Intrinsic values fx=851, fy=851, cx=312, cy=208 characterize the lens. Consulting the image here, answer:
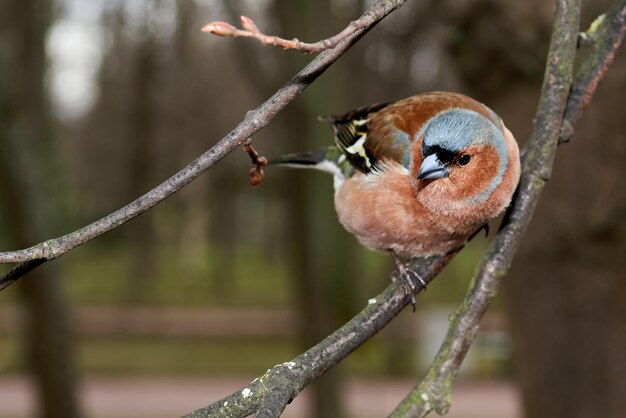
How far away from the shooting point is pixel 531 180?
2.46m

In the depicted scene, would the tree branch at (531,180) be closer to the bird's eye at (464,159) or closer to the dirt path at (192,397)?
the bird's eye at (464,159)

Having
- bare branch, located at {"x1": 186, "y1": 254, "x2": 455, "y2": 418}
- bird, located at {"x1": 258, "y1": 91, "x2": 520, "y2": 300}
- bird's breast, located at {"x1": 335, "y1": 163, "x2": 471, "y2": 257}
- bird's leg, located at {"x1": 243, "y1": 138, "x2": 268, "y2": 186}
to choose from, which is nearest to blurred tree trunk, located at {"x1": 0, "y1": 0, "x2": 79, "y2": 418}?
bird, located at {"x1": 258, "y1": 91, "x2": 520, "y2": 300}

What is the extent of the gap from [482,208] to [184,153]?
24428mm

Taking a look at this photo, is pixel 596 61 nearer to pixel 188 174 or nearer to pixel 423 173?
pixel 423 173

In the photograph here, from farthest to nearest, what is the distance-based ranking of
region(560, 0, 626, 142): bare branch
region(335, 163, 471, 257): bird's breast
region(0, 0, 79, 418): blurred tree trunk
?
region(0, 0, 79, 418): blurred tree trunk < region(335, 163, 471, 257): bird's breast < region(560, 0, 626, 142): bare branch

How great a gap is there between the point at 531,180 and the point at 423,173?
383 millimetres

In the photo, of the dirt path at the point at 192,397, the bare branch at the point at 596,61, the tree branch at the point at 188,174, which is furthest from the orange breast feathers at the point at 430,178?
the dirt path at the point at 192,397

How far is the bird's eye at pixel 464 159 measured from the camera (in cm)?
271

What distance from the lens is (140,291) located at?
24.8 metres

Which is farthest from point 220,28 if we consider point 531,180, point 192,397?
point 192,397

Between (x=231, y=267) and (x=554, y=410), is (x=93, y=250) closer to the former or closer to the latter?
(x=231, y=267)

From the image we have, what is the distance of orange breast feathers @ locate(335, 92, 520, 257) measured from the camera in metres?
2.62

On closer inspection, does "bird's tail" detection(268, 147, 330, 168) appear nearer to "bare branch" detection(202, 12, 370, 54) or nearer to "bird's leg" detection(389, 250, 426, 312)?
"bird's leg" detection(389, 250, 426, 312)

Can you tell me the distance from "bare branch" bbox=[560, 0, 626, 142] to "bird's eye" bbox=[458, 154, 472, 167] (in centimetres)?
30
